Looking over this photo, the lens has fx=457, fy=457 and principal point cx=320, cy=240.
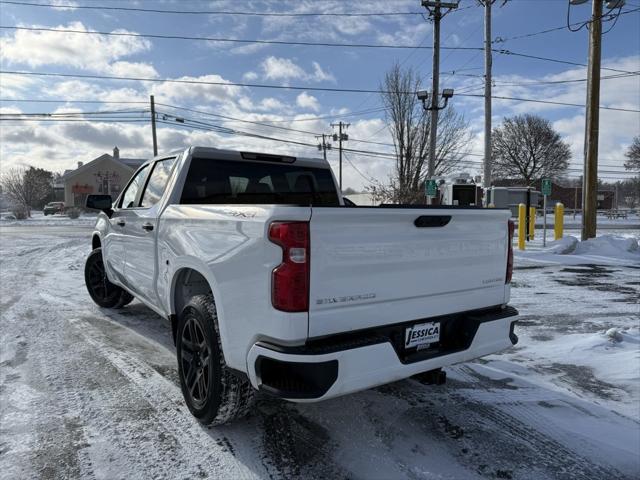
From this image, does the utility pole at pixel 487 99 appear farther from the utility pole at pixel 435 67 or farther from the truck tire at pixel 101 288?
the truck tire at pixel 101 288

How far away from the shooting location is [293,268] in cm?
227

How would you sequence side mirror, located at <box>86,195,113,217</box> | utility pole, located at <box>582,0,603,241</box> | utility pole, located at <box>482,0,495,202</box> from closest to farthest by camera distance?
side mirror, located at <box>86,195,113,217</box>
utility pole, located at <box>582,0,603,241</box>
utility pole, located at <box>482,0,495,202</box>

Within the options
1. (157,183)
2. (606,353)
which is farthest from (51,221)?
(606,353)

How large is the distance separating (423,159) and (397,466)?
25.0 metres

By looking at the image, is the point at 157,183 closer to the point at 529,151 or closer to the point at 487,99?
the point at 487,99

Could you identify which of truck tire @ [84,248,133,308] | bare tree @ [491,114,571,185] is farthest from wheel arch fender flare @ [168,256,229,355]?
bare tree @ [491,114,571,185]

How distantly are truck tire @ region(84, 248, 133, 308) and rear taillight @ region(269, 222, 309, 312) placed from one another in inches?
178

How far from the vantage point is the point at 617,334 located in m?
4.85

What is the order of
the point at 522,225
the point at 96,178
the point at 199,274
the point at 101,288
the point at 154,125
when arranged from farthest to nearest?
the point at 96,178, the point at 154,125, the point at 522,225, the point at 101,288, the point at 199,274

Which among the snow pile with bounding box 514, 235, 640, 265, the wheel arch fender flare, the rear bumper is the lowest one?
the snow pile with bounding box 514, 235, 640, 265

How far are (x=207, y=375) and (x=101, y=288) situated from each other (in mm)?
4115

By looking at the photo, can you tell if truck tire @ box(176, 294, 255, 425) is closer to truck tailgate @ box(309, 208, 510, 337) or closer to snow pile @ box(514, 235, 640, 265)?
truck tailgate @ box(309, 208, 510, 337)

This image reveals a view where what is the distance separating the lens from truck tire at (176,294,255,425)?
280 centimetres

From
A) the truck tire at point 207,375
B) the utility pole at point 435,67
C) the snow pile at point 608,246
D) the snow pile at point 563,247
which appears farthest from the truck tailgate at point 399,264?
the utility pole at point 435,67
